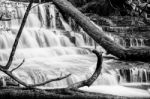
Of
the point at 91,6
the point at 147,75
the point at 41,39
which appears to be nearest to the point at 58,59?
the point at 41,39

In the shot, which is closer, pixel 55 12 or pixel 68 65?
pixel 68 65

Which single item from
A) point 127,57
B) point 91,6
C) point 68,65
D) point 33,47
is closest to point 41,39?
point 33,47

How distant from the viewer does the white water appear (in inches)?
396

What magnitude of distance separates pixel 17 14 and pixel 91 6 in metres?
5.45

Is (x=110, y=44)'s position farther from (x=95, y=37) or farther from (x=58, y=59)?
(x=58, y=59)

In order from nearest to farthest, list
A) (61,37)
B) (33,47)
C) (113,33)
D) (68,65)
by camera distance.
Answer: (68,65)
(33,47)
(61,37)
(113,33)

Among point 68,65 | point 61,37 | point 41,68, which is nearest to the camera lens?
point 41,68

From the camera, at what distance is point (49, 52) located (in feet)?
44.3

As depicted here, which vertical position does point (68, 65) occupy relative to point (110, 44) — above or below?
below

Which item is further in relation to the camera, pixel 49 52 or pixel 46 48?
pixel 46 48

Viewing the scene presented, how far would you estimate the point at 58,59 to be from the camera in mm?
12523

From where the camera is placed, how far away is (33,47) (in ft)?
46.3

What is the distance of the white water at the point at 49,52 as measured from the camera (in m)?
10.1

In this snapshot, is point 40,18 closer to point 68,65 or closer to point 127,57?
point 68,65
